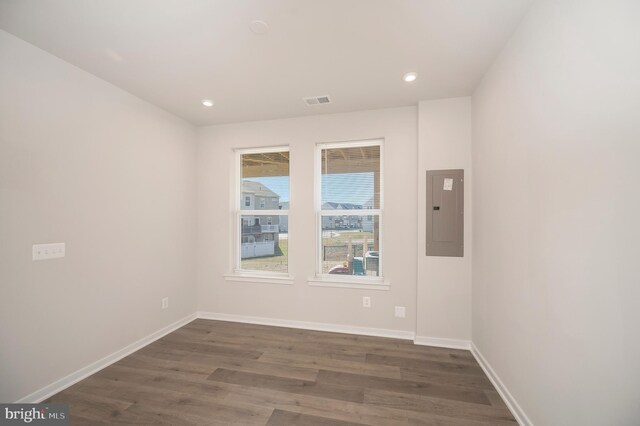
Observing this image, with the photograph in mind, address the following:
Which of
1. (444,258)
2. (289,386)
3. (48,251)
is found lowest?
(289,386)

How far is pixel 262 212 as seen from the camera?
145 inches

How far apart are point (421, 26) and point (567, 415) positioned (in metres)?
2.52

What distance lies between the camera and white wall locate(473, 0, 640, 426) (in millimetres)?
1023

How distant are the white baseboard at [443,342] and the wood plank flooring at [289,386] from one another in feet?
0.25

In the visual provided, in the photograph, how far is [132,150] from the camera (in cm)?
280

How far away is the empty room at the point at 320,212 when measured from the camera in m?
1.28

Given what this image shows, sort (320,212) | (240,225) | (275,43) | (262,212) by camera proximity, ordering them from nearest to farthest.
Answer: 1. (275,43)
2. (320,212)
3. (262,212)
4. (240,225)

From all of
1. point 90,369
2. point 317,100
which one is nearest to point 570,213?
point 317,100

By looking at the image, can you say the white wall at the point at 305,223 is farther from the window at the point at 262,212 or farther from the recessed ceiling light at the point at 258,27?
the recessed ceiling light at the point at 258,27

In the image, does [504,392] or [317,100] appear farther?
[317,100]

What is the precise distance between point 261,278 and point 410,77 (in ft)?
9.90

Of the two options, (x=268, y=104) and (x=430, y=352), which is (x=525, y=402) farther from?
(x=268, y=104)

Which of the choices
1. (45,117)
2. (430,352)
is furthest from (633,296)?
(45,117)

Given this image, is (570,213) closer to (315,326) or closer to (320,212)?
(320,212)
